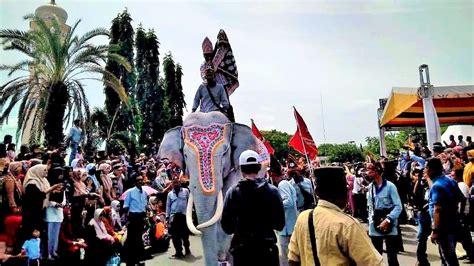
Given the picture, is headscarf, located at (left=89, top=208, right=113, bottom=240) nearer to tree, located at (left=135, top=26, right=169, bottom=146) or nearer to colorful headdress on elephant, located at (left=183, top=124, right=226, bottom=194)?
colorful headdress on elephant, located at (left=183, top=124, right=226, bottom=194)

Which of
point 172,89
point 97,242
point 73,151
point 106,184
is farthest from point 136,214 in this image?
point 172,89

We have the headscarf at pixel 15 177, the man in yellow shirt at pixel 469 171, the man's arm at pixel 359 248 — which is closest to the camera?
the man's arm at pixel 359 248

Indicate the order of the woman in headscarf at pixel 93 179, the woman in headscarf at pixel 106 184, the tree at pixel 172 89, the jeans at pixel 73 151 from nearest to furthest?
the woman in headscarf at pixel 93 179 < the woman in headscarf at pixel 106 184 < the jeans at pixel 73 151 < the tree at pixel 172 89

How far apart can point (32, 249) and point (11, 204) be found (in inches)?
32.6

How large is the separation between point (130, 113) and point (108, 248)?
71.2ft

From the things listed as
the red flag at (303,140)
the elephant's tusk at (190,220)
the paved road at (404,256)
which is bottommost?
the paved road at (404,256)

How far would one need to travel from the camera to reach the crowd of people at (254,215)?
273 cm

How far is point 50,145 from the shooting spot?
16.5 m

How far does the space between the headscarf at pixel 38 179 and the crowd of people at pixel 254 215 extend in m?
0.02

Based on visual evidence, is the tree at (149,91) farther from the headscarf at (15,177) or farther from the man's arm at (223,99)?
the man's arm at (223,99)

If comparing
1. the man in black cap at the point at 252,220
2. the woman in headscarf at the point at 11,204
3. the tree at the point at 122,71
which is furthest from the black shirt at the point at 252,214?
the tree at the point at 122,71

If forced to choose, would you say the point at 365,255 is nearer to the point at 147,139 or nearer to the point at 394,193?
the point at 394,193

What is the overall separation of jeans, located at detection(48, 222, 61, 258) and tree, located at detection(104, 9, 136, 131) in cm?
2095

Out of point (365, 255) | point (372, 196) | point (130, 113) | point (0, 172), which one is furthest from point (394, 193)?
point (130, 113)
